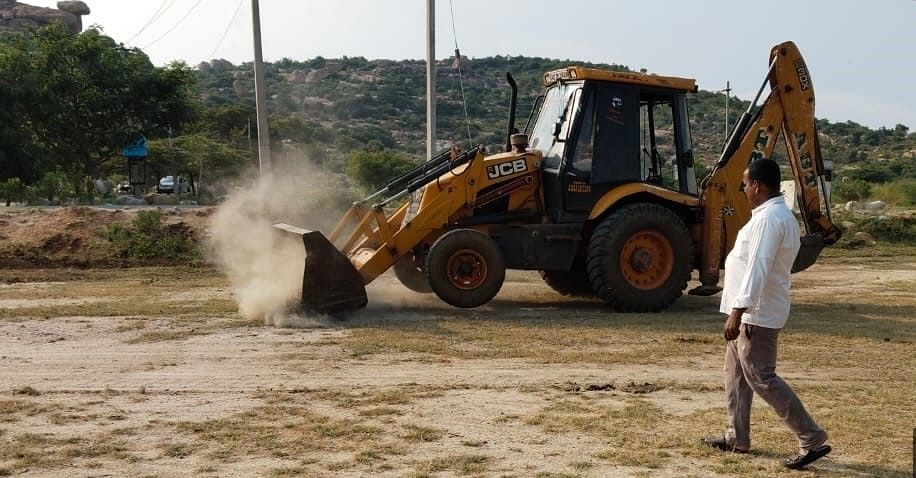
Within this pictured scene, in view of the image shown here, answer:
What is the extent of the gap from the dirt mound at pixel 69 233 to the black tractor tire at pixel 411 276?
7461 mm

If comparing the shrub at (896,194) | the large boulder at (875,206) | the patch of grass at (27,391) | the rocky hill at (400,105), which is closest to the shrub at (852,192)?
the shrub at (896,194)

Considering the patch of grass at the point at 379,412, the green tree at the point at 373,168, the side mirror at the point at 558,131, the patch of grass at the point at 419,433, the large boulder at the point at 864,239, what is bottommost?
the patch of grass at the point at 419,433

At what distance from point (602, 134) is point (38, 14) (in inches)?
3765

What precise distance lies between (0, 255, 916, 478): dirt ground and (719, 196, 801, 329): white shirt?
98cm

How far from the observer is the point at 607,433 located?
621 cm

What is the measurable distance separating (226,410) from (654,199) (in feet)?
23.5

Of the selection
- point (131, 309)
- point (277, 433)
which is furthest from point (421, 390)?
point (131, 309)

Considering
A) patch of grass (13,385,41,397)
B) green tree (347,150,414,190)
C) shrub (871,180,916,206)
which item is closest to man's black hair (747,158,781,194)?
patch of grass (13,385,41,397)

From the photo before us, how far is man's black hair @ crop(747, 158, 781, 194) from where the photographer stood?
543 centimetres

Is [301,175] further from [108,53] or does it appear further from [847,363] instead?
[108,53]

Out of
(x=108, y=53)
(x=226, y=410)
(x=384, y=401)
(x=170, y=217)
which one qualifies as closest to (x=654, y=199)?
(x=384, y=401)

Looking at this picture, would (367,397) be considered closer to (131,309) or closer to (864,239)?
(131,309)

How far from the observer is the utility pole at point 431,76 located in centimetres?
1995

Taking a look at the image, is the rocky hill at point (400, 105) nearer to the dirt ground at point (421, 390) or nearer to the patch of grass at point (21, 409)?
the dirt ground at point (421, 390)
